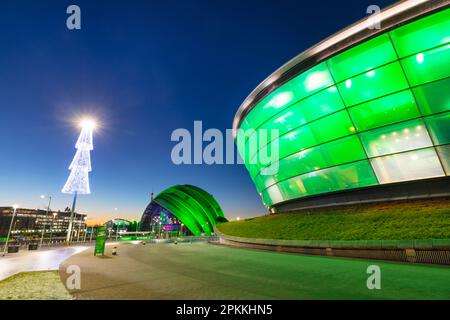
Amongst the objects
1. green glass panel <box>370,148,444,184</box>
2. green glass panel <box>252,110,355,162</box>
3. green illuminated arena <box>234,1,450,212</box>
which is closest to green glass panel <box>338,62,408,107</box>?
green illuminated arena <box>234,1,450,212</box>

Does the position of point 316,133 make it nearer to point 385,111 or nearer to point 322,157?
point 322,157

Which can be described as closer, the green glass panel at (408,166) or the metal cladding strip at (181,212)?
the green glass panel at (408,166)

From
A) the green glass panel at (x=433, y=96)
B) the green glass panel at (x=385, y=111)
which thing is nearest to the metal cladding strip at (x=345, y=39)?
the green glass panel at (x=433, y=96)

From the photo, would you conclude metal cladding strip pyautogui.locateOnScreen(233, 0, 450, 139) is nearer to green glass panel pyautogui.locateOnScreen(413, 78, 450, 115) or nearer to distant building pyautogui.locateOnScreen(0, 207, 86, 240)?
green glass panel pyautogui.locateOnScreen(413, 78, 450, 115)

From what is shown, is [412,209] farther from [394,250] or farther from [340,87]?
[340,87]

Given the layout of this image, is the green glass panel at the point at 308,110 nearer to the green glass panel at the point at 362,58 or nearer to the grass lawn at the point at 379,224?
A: the green glass panel at the point at 362,58

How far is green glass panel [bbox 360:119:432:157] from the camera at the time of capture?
1493 centimetres

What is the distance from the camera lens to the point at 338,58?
55.8 feet

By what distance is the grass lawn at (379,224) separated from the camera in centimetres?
1032

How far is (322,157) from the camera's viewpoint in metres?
19.6

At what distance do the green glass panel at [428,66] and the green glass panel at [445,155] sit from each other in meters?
4.30

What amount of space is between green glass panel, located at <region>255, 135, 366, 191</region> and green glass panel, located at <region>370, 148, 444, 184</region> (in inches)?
57.5

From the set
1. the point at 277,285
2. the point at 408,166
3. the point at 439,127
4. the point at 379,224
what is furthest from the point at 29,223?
the point at 439,127
